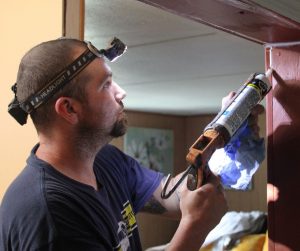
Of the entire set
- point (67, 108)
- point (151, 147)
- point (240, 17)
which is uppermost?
point (151, 147)

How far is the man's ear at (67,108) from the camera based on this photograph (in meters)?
0.87

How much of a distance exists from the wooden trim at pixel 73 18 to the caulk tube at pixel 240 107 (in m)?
0.36

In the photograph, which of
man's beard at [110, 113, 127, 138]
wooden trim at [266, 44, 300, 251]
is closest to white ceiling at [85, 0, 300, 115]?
wooden trim at [266, 44, 300, 251]

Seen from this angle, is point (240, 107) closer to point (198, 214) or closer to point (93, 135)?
point (198, 214)

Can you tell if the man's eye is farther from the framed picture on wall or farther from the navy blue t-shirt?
the framed picture on wall

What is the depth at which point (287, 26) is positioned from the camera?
30.7 inches

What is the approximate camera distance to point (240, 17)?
2.49ft

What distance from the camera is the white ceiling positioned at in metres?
1.35

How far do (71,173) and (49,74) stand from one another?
0.21 meters

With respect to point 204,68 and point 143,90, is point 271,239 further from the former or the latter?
point 143,90

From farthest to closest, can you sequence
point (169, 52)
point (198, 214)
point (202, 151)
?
point (169, 52) < point (198, 214) < point (202, 151)

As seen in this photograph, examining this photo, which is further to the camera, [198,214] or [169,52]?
[169,52]

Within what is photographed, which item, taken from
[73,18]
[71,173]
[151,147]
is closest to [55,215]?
[71,173]

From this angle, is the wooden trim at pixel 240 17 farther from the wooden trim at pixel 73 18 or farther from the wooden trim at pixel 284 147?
the wooden trim at pixel 73 18
